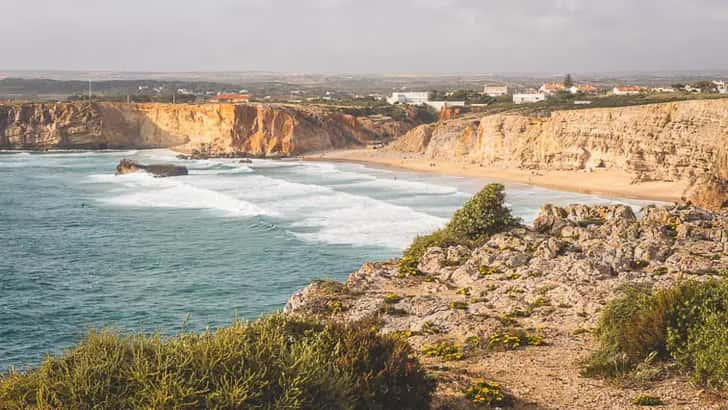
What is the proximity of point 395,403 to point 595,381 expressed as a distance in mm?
3817

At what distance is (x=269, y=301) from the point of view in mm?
24047

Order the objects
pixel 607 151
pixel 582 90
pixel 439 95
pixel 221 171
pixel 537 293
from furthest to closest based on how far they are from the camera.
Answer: pixel 439 95
pixel 582 90
pixel 221 171
pixel 607 151
pixel 537 293

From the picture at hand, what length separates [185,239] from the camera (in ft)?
Result: 115

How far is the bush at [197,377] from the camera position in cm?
708

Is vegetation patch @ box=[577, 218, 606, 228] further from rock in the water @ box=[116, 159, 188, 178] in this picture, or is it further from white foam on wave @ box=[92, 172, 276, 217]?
rock in the water @ box=[116, 159, 188, 178]

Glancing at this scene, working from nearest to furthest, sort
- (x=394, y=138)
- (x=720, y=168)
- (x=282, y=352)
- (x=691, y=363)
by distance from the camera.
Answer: (x=282, y=352) < (x=691, y=363) < (x=720, y=168) < (x=394, y=138)

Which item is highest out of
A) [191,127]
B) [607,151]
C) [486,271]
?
[607,151]

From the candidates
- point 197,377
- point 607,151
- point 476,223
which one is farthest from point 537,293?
point 607,151

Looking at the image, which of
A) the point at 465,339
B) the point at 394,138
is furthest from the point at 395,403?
the point at 394,138

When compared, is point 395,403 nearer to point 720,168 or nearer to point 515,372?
point 515,372

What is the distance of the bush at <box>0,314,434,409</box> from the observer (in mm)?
7078

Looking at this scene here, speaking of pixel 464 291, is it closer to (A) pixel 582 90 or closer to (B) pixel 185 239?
(B) pixel 185 239

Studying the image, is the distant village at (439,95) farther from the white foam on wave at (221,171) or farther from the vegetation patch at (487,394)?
the vegetation patch at (487,394)

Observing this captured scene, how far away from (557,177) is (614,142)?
15.9 feet
